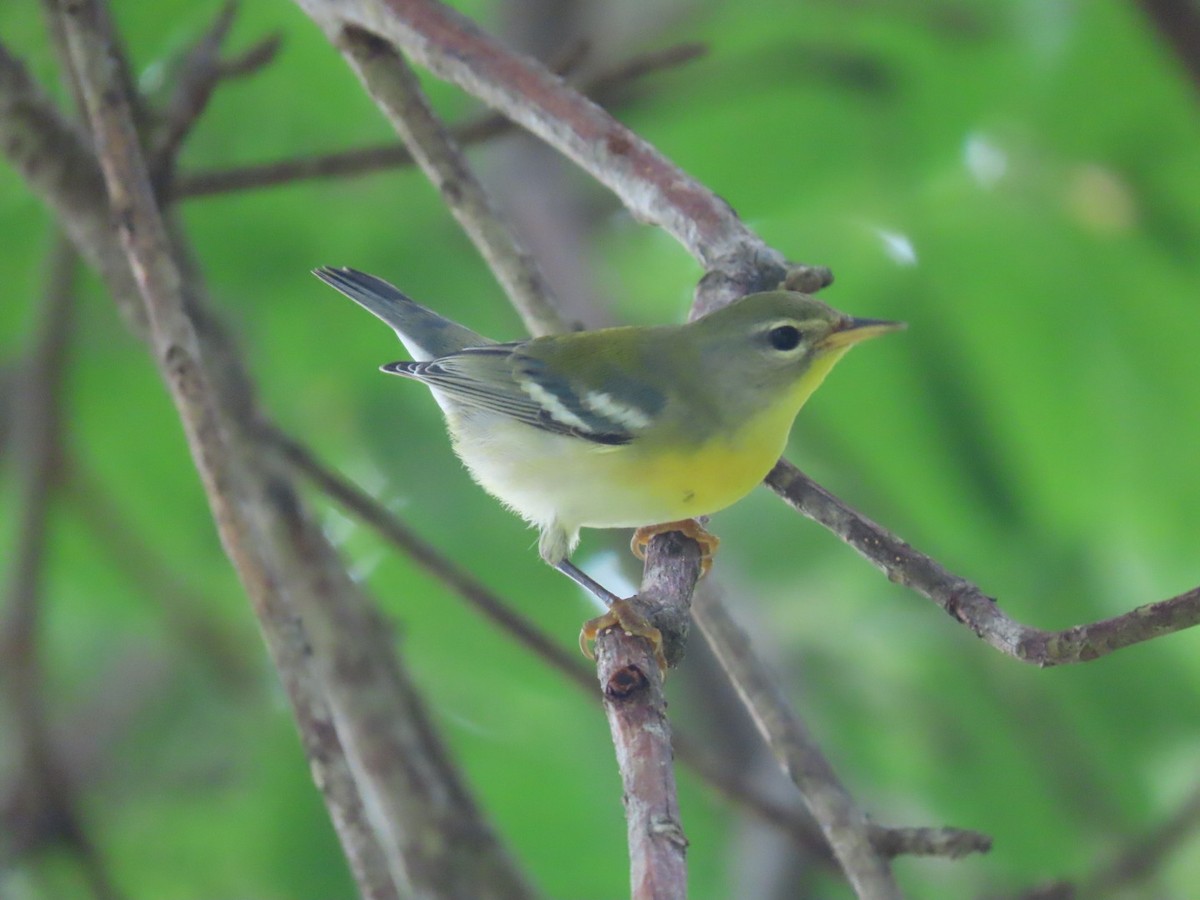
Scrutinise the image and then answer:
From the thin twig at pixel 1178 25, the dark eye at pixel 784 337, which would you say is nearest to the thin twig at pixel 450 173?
the dark eye at pixel 784 337

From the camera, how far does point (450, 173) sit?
342cm

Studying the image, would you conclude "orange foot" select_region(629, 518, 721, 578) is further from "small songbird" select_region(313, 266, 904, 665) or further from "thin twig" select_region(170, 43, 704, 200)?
"thin twig" select_region(170, 43, 704, 200)

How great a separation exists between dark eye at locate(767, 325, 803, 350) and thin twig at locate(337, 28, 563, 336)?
3.01 ft

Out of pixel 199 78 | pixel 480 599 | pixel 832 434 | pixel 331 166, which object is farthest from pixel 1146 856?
pixel 199 78

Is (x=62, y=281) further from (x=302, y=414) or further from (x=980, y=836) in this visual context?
(x=980, y=836)

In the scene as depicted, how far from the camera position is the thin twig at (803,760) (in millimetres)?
2865

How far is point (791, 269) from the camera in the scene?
10.8 ft

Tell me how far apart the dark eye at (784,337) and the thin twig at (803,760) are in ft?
3.72

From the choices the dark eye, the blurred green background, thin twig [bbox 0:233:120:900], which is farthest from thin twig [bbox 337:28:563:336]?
thin twig [bbox 0:233:120:900]

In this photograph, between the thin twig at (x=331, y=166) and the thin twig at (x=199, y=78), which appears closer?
the thin twig at (x=199, y=78)

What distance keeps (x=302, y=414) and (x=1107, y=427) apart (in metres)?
3.17

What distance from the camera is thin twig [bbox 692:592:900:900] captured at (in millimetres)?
2865

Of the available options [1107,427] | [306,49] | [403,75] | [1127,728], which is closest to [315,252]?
[306,49]

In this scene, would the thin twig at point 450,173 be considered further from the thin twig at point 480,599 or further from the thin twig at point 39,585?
the thin twig at point 39,585
